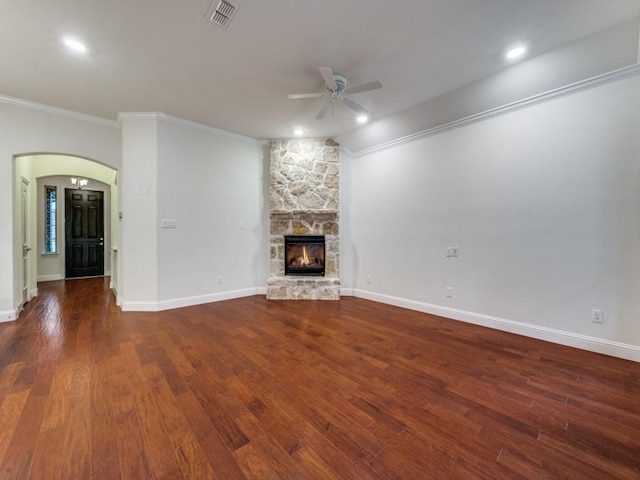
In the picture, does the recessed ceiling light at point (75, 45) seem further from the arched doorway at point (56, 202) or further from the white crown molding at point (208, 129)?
the arched doorway at point (56, 202)

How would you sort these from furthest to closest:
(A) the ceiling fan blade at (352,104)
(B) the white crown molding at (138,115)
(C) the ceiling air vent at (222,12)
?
(B) the white crown molding at (138,115) → (A) the ceiling fan blade at (352,104) → (C) the ceiling air vent at (222,12)

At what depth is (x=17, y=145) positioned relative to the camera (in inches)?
138

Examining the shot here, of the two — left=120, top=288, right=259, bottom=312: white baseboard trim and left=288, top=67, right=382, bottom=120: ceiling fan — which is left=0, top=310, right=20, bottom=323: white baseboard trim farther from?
left=288, top=67, right=382, bottom=120: ceiling fan

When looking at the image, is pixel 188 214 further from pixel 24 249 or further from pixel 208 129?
pixel 24 249

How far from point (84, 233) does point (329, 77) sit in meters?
7.96

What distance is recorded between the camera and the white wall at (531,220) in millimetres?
2531

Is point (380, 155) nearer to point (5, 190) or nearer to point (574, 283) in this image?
point (574, 283)

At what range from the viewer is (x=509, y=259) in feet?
10.5

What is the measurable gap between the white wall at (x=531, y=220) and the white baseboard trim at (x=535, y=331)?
0.03 ft

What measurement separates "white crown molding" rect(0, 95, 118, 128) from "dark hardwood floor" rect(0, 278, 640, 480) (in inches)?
111

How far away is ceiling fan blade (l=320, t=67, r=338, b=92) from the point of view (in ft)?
8.09

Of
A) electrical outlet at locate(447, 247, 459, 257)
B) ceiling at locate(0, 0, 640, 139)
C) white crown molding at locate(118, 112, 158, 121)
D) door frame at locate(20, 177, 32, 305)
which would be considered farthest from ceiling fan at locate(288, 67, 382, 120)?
door frame at locate(20, 177, 32, 305)

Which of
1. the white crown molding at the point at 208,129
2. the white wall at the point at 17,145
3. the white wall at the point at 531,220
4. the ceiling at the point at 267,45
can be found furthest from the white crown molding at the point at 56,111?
the white wall at the point at 531,220

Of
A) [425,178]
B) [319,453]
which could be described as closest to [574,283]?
[425,178]
